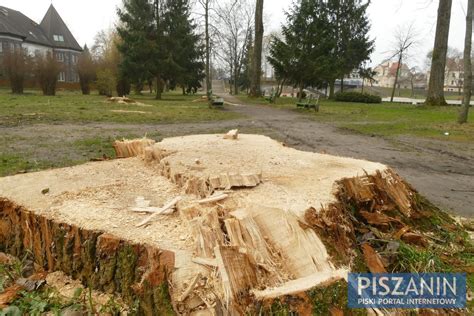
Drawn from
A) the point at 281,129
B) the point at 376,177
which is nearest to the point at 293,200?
the point at 376,177

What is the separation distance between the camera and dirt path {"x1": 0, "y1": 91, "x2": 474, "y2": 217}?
5.50 m

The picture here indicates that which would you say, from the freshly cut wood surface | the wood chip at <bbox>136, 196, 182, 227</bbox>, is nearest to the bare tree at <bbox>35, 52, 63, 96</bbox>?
the freshly cut wood surface

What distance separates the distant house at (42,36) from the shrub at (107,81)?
13000 millimetres

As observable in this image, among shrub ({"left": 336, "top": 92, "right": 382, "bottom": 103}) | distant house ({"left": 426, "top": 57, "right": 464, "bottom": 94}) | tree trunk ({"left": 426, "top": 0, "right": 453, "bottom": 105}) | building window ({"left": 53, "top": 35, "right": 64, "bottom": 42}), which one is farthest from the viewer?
distant house ({"left": 426, "top": 57, "right": 464, "bottom": 94})

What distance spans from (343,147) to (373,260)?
6256mm

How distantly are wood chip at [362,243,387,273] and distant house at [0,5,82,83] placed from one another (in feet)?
139

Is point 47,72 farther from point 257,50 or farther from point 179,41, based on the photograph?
point 257,50

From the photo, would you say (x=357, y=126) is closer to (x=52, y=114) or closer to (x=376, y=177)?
(x=376, y=177)

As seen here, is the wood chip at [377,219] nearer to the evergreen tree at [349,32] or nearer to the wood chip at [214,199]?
the wood chip at [214,199]

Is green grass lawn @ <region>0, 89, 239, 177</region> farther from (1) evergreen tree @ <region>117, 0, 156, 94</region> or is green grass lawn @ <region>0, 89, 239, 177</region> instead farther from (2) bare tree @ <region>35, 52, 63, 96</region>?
(2) bare tree @ <region>35, 52, 63, 96</region>

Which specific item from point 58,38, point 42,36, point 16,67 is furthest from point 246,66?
point 16,67

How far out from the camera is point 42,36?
165 ft

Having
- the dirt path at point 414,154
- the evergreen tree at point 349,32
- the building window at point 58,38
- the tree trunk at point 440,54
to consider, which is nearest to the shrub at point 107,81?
the evergreen tree at point 349,32

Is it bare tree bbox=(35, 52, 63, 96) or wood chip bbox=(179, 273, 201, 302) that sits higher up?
bare tree bbox=(35, 52, 63, 96)
